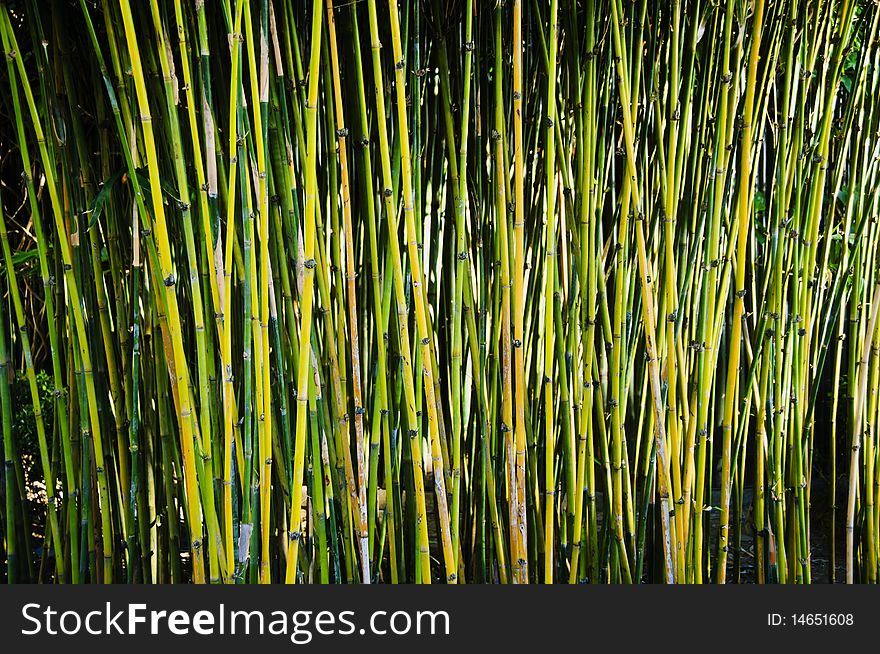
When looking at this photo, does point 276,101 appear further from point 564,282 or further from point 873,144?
Answer: point 873,144

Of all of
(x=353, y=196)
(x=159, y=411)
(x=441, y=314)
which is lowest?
(x=159, y=411)

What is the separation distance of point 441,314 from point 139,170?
16.9 inches

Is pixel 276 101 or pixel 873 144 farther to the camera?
pixel 873 144

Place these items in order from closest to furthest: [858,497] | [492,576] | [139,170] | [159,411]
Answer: [139,170] → [159,411] → [492,576] → [858,497]

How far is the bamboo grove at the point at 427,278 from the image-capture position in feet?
2.82

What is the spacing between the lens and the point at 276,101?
0.88 meters

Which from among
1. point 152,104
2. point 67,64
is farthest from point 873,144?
point 67,64

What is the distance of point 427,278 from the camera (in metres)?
1.07

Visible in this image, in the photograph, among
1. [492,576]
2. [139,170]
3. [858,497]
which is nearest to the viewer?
[139,170]

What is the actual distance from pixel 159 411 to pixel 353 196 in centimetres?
38

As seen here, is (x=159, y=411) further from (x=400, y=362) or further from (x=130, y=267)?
(x=400, y=362)

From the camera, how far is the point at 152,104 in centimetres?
89

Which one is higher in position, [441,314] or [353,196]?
[353,196]

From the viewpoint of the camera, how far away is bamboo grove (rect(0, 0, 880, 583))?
859 millimetres
